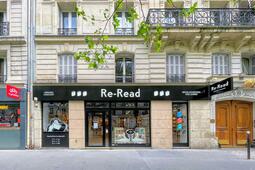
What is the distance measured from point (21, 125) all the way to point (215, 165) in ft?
27.6

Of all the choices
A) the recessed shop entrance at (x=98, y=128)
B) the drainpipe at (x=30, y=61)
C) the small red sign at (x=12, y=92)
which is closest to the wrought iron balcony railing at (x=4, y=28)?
the drainpipe at (x=30, y=61)

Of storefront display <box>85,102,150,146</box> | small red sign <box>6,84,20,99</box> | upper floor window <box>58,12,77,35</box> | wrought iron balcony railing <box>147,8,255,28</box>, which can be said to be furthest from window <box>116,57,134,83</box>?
small red sign <box>6,84,20,99</box>

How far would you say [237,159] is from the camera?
10242 millimetres

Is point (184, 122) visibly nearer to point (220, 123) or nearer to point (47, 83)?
point (220, 123)

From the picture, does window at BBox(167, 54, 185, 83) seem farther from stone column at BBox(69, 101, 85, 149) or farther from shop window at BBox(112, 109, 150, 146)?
stone column at BBox(69, 101, 85, 149)

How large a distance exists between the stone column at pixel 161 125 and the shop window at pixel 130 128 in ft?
1.24

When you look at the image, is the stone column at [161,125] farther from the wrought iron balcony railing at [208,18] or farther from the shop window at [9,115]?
the shop window at [9,115]

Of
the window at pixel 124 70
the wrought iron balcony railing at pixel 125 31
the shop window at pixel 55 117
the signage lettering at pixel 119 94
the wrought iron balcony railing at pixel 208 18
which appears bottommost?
Result: the shop window at pixel 55 117

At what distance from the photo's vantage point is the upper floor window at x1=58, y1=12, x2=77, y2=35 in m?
13.1

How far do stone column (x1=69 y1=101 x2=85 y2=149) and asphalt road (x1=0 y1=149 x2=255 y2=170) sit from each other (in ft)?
1.95

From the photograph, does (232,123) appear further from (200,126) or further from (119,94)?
(119,94)

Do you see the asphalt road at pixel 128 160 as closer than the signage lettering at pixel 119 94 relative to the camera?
Yes

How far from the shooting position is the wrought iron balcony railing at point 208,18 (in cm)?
1203

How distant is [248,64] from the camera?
13.5 meters
